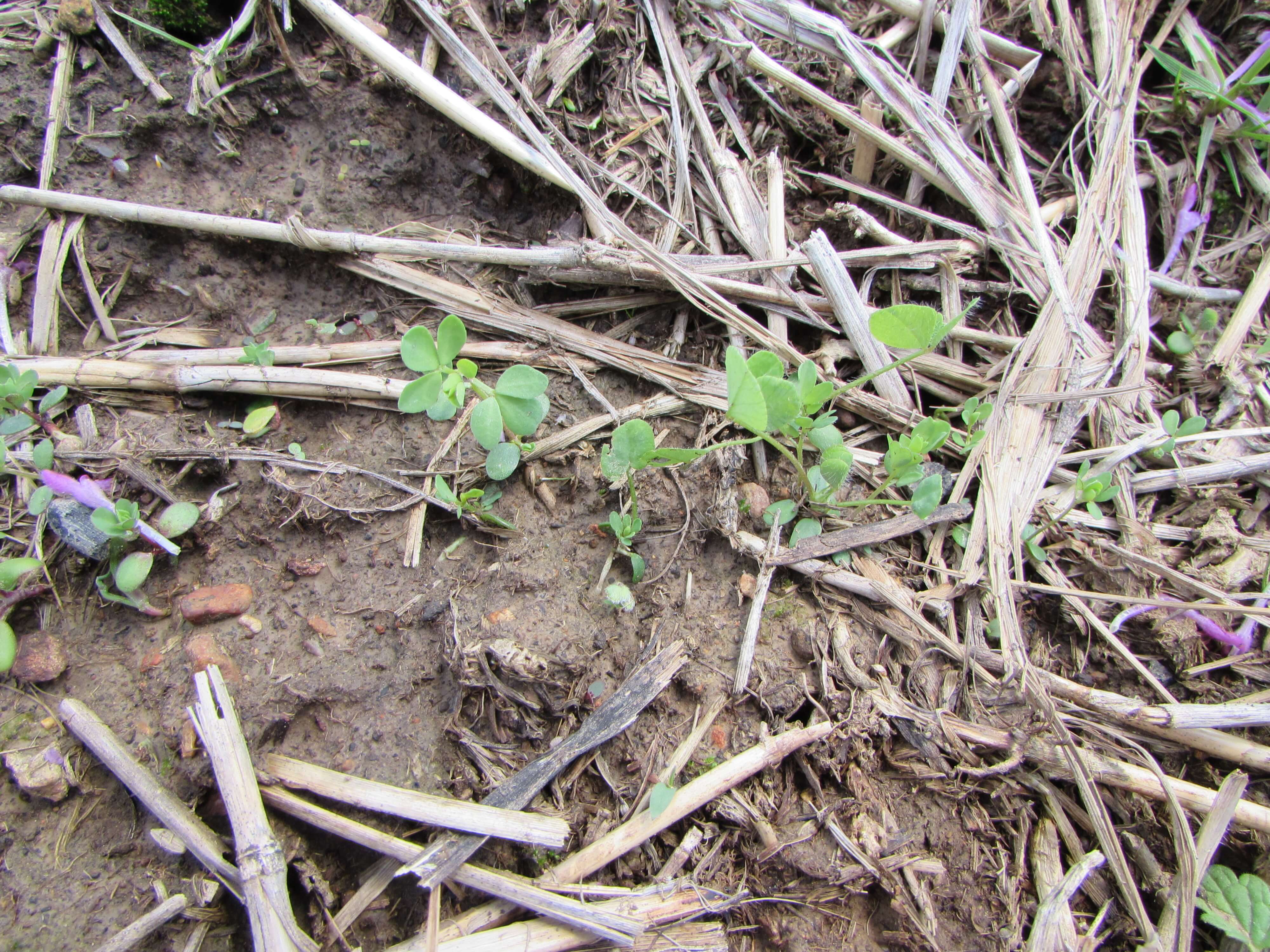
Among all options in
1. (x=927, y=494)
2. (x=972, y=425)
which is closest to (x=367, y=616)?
(x=927, y=494)

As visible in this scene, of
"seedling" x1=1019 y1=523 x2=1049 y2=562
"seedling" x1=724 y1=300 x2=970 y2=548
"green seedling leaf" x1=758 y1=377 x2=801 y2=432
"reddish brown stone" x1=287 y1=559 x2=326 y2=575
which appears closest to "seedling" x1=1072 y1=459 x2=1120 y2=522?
"seedling" x1=1019 y1=523 x2=1049 y2=562

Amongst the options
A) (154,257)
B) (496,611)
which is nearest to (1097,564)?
(496,611)

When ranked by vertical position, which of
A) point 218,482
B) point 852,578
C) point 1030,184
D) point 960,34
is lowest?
point 218,482

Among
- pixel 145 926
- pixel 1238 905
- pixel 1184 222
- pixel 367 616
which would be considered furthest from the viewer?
pixel 1184 222

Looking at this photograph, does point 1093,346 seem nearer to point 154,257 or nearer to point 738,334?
point 738,334

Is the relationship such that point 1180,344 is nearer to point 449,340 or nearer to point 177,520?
point 449,340

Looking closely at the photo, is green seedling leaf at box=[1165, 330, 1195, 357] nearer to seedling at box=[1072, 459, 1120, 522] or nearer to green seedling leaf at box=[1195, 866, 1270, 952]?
seedling at box=[1072, 459, 1120, 522]
